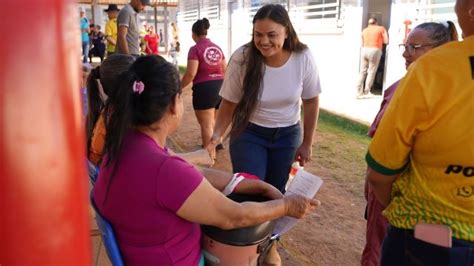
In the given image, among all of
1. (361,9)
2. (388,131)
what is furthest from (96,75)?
(361,9)

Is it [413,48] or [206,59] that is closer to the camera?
[413,48]

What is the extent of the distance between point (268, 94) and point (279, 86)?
8cm

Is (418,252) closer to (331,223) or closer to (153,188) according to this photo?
(153,188)

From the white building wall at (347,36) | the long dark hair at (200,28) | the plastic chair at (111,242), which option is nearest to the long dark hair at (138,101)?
the plastic chair at (111,242)

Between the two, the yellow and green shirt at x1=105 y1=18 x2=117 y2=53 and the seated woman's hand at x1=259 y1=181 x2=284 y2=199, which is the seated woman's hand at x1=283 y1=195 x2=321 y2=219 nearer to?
the seated woman's hand at x1=259 y1=181 x2=284 y2=199

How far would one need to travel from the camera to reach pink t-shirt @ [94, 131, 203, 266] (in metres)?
1.47

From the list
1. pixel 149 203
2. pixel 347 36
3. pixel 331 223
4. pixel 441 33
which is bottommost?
pixel 331 223

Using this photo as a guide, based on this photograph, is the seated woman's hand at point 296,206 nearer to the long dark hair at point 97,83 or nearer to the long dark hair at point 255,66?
the long dark hair at point 255,66

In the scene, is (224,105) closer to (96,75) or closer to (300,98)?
(300,98)

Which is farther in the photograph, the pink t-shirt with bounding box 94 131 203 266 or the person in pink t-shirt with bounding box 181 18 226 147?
the person in pink t-shirt with bounding box 181 18 226 147

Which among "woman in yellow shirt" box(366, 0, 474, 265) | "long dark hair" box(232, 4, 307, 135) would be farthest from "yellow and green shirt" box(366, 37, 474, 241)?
"long dark hair" box(232, 4, 307, 135)

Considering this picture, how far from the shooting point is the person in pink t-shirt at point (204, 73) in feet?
17.7

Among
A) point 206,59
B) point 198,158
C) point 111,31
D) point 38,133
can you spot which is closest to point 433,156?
point 38,133

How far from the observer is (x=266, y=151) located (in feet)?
9.16
